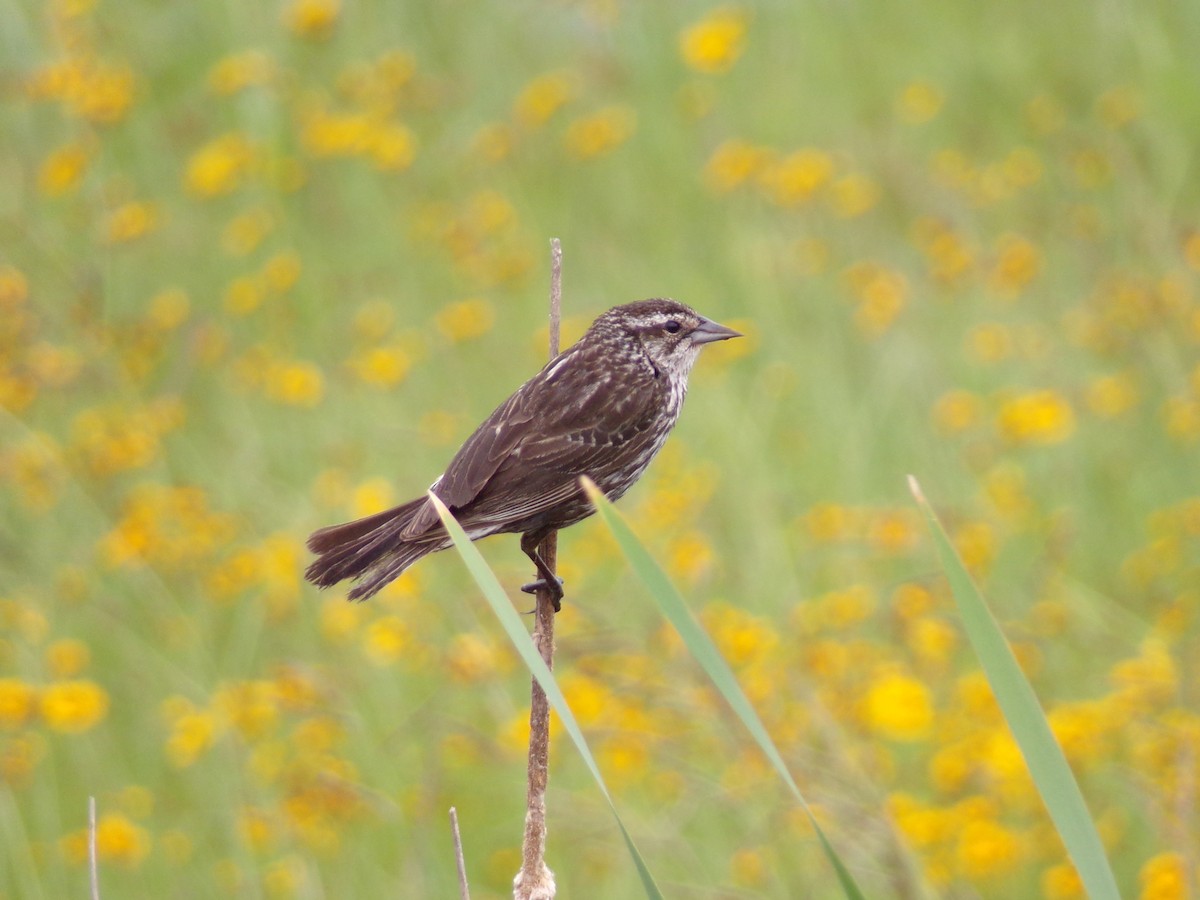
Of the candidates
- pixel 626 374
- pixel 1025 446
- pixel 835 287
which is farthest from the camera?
pixel 835 287

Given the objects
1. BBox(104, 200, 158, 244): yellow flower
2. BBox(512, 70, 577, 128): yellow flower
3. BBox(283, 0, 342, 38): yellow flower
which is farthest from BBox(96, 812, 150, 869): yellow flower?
BBox(283, 0, 342, 38): yellow flower

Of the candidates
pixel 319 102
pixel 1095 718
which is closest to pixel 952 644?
pixel 1095 718

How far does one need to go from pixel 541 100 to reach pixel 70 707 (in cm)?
444

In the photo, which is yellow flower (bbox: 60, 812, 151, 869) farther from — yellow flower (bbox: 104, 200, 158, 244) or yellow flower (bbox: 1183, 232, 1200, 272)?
yellow flower (bbox: 1183, 232, 1200, 272)

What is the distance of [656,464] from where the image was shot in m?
5.23

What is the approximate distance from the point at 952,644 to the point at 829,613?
368 mm

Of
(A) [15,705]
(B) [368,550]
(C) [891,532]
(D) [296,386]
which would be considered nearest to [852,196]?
(C) [891,532]

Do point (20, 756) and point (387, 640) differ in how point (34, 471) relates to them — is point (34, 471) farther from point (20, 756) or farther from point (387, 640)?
point (387, 640)

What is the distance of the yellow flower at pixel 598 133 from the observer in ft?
22.5

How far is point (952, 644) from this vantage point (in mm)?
4012

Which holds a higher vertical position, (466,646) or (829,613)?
(466,646)

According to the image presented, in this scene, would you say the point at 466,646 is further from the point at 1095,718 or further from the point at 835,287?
the point at 835,287

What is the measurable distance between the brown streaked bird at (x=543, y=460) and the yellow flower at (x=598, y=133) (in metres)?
4.36

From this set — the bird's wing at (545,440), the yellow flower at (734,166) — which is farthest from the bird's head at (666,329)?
the yellow flower at (734,166)
